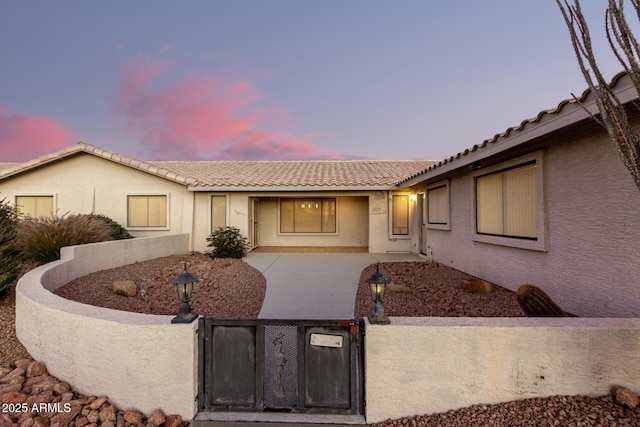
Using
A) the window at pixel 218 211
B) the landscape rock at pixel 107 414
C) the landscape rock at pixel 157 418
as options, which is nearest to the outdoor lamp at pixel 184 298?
the landscape rock at pixel 157 418

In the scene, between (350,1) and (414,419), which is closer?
(414,419)

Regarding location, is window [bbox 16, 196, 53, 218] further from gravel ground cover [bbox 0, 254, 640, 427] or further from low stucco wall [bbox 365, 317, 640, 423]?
low stucco wall [bbox 365, 317, 640, 423]

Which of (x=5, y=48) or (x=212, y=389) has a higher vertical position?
(x=5, y=48)

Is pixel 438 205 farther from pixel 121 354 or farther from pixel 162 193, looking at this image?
pixel 162 193

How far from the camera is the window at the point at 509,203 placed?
561 centimetres

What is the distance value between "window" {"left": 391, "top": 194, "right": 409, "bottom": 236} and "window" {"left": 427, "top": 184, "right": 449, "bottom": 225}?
199 cm

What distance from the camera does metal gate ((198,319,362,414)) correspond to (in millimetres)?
2973

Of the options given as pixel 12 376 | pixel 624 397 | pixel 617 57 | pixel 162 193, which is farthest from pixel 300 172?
pixel 624 397

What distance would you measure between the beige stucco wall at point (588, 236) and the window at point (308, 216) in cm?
972

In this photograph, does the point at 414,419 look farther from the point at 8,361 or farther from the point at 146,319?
the point at 8,361

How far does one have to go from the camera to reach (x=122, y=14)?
30.7 ft

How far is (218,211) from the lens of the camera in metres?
12.5

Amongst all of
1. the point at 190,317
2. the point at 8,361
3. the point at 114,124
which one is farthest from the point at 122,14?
the point at 190,317

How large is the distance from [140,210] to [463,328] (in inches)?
498
